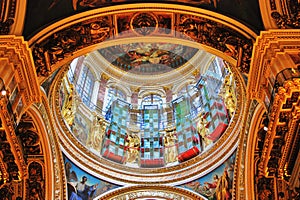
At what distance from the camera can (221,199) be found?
711 inches

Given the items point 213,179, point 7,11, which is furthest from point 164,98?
point 7,11

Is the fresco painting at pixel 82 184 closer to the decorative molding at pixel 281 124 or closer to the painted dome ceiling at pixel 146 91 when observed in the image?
the painted dome ceiling at pixel 146 91

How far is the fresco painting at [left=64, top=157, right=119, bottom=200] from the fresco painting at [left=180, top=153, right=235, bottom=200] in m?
3.11

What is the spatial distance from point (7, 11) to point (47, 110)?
513 centimetres

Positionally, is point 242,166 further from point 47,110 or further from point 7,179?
point 7,179

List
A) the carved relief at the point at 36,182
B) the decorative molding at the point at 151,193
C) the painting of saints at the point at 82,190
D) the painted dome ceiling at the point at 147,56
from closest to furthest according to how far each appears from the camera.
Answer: the carved relief at the point at 36,182 < the painting of saints at the point at 82,190 < the decorative molding at the point at 151,193 < the painted dome ceiling at the point at 147,56

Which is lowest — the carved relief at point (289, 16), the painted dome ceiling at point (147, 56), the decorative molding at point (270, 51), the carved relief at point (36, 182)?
the carved relief at point (36, 182)

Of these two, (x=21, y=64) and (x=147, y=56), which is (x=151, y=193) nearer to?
(x=147, y=56)

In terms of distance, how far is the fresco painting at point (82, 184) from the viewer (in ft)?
59.6

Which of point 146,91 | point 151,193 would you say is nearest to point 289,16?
point 151,193

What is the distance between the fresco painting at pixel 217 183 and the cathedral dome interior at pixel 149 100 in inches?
1.5

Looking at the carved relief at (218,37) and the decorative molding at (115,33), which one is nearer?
the decorative molding at (115,33)

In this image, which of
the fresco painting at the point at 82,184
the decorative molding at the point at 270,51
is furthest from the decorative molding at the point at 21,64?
the fresco painting at the point at 82,184

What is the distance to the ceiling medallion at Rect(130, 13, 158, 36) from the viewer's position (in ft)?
42.5
